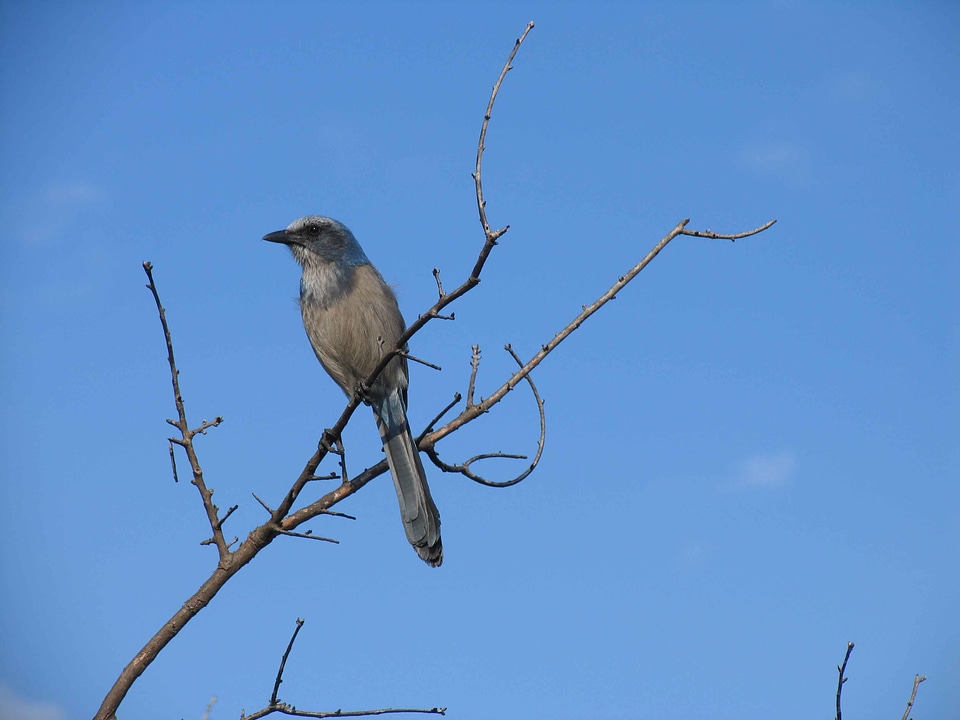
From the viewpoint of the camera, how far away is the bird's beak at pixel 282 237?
252 inches

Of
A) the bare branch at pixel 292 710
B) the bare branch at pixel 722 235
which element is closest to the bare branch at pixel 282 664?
the bare branch at pixel 292 710

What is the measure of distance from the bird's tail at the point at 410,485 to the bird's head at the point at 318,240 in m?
1.33

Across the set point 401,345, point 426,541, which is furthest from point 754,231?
point 426,541

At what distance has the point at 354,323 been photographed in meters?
5.90

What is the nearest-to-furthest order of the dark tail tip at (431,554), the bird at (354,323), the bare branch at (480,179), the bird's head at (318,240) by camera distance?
the bare branch at (480,179)
the dark tail tip at (431,554)
the bird at (354,323)
the bird's head at (318,240)

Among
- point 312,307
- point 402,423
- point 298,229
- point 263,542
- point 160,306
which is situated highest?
point 298,229

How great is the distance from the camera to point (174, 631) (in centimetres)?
358

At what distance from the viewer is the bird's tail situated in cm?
492

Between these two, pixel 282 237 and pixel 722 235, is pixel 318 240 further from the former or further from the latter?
pixel 722 235

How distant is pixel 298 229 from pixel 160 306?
110 inches

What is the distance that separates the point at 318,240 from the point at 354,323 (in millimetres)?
858

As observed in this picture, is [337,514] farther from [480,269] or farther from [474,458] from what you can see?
[480,269]

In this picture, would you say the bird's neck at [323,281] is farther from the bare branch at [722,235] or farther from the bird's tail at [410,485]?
the bare branch at [722,235]

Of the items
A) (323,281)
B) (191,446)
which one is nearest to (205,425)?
(191,446)
